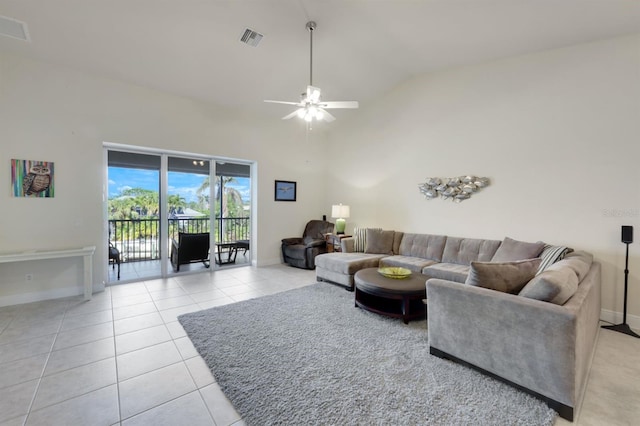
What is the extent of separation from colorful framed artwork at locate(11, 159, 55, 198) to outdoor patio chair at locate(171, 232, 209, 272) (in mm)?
1894

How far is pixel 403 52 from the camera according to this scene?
4.21 meters

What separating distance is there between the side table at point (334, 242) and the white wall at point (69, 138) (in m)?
2.85

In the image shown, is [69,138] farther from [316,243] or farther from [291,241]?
[316,243]

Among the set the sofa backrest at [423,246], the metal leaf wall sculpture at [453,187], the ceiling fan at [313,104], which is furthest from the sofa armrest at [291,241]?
the ceiling fan at [313,104]

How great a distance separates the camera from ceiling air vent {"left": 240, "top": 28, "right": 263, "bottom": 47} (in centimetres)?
352

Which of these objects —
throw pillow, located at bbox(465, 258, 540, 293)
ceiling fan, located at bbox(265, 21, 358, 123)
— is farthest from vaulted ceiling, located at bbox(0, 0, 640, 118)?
throw pillow, located at bbox(465, 258, 540, 293)

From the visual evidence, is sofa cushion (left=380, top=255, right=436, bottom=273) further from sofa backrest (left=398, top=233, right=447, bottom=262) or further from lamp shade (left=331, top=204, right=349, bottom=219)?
lamp shade (left=331, top=204, right=349, bottom=219)

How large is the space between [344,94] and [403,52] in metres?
1.44

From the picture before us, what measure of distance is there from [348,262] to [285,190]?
8.88ft

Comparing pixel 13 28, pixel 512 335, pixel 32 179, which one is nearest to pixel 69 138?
pixel 32 179

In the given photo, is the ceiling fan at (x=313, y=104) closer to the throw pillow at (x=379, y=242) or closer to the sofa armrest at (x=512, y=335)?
the sofa armrest at (x=512, y=335)

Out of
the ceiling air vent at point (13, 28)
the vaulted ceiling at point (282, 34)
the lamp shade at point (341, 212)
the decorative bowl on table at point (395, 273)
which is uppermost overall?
the vaulted ceiling at point (282, 34)

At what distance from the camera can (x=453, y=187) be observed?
14.8 feet

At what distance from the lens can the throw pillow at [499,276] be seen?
2.13 m
